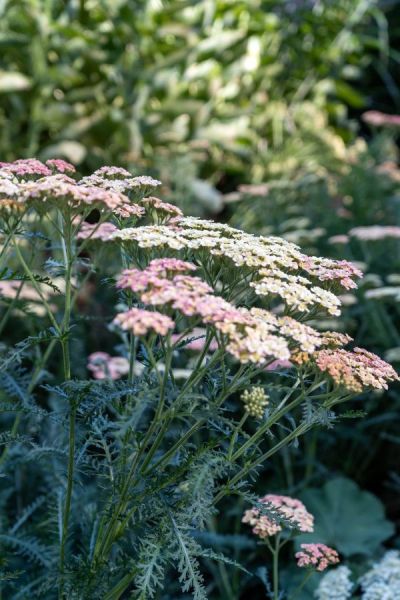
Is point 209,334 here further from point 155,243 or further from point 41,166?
point 41,166

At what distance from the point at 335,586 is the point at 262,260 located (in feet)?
3.44

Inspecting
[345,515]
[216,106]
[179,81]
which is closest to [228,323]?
[345,515]

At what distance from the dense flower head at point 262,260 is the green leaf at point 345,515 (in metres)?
1.23

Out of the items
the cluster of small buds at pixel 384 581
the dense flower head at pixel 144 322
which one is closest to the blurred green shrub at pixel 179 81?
the cluster of small buds at pixel 384 581

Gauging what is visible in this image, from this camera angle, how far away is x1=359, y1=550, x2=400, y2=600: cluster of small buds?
1.73 m

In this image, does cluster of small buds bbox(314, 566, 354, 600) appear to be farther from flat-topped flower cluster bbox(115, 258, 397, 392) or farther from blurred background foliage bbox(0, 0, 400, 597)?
blurred background foliage bbox(0, 0, 400, 597)

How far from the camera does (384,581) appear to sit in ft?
5.99

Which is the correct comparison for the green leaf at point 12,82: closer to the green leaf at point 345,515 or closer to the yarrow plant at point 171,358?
the green leaf at point 345,515

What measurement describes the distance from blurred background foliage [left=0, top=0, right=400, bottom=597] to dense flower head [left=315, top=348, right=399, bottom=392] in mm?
1737

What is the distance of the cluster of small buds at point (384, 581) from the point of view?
5.66ft

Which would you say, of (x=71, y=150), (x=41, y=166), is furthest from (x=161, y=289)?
(x=71, y=150)

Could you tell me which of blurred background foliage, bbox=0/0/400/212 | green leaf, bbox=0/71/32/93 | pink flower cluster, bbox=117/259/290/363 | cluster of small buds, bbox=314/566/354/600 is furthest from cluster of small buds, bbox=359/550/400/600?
green leaf, bbox=0/71/32/93

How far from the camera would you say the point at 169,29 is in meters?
4.54

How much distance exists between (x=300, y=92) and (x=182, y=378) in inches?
142
